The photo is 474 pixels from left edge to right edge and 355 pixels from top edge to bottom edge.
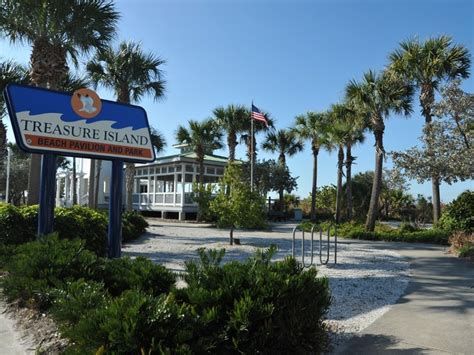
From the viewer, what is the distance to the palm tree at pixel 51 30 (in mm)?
12602

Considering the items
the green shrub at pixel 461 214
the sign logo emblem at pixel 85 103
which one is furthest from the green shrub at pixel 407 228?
the sign logo emblem at pixel 85 103

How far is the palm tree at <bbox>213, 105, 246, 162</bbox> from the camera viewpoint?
30500mm

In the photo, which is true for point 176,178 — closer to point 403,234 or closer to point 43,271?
point 403,234

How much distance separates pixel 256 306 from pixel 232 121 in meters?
27.4

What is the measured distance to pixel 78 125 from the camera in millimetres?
7590

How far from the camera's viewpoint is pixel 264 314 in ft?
11.6

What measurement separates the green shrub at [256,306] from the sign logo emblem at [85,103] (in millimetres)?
4341

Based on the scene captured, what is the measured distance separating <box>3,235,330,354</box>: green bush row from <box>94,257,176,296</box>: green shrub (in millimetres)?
11

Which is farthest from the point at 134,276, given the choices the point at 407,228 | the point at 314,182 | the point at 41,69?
the point at 314,182

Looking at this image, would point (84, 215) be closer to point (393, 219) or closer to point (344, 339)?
point (344, 339)

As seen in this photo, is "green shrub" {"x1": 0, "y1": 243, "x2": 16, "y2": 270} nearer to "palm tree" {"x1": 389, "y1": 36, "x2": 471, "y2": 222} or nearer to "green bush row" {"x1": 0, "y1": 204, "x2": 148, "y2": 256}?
"green bush row" {"x1": 0, "y1": 204, "x2": 148, "y2": 256}

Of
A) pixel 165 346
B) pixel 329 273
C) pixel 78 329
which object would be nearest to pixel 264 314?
pixel 165 346

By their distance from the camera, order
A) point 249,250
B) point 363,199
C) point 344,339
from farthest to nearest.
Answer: point 363,199 < point 249,250 < point 344,339

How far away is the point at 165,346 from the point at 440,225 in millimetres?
17513
